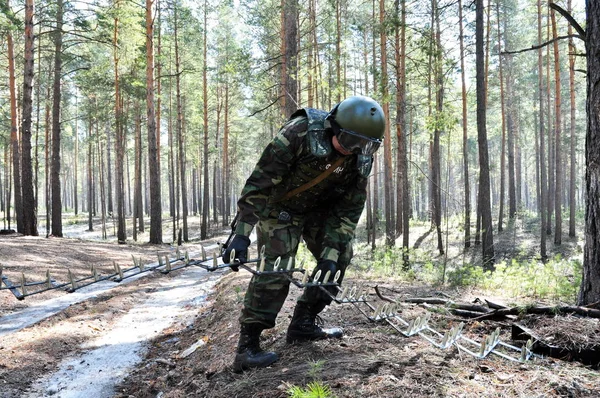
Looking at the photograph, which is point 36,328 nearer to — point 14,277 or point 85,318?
point 85,318

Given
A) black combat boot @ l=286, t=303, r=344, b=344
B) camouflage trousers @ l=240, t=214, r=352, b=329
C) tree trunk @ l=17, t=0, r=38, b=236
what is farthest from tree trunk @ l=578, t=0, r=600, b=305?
tree trunk @ l=17, t=0, r=38, b=236

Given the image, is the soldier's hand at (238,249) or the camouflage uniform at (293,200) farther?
the camouflage uniform at (293,200)

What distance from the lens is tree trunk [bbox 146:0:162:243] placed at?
15.7 metres

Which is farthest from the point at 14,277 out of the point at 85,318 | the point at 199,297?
the point at 199,297

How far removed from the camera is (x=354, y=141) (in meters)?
2.96

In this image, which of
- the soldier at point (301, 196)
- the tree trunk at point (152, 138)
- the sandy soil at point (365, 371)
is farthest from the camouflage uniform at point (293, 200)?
the tree trunk at point (152, 138)

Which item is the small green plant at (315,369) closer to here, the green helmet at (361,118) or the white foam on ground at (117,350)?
the green helmet at (361,118)

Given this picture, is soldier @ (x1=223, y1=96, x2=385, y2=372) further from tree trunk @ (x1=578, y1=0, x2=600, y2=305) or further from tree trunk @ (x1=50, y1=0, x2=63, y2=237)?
tree trunk @ (x1=50, y1=0, x2=63, y2=237)

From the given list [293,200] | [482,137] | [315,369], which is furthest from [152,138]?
[315,369]

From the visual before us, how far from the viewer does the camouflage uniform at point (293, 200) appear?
3.07 metres

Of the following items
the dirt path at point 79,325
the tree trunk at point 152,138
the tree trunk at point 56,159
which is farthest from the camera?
the tree trunk at point 56,159

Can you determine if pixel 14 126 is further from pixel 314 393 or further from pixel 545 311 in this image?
pixel 545 311

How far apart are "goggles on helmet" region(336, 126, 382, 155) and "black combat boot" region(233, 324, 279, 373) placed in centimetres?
152

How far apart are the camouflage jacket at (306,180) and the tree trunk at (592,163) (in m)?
2.05
